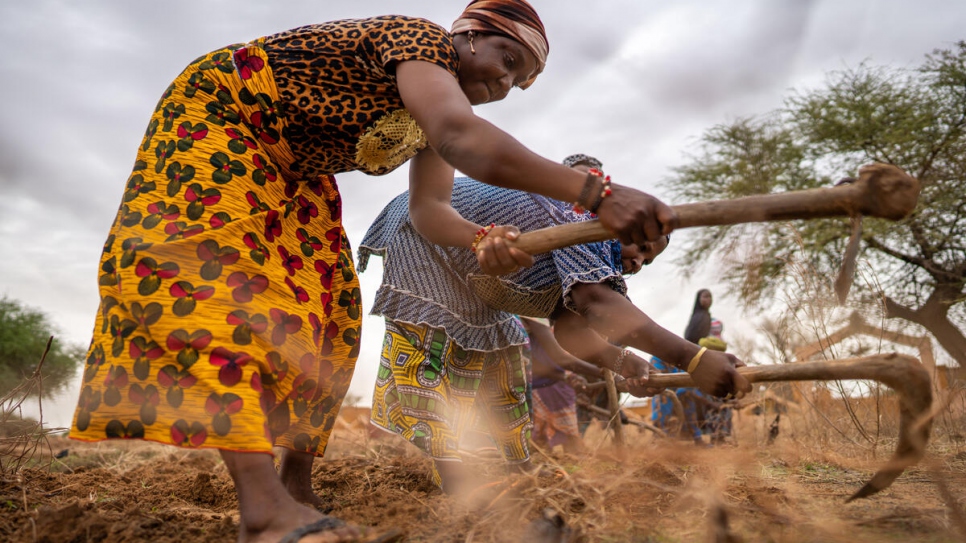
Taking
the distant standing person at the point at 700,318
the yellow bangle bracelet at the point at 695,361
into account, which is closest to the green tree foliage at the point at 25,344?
the distant standing person at the point at 700,318

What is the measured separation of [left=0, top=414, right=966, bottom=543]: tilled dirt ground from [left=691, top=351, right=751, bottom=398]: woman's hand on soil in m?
0.21

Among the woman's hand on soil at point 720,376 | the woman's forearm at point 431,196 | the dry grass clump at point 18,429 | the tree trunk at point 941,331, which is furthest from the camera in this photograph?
the tree trunk at point 941,331

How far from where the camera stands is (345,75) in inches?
77.5

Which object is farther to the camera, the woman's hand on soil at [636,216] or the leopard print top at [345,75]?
the leopard print top at [345,75]

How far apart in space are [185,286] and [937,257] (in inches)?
547

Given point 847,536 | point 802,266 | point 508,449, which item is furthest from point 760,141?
point 847,536

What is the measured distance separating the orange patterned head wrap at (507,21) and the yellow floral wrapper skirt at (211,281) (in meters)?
0.69

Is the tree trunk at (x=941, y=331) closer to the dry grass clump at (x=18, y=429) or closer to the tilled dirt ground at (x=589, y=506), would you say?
the tilled dirt ground at (x=589, y=506)

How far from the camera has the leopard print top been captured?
1920mm

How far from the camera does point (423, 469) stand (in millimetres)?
3412

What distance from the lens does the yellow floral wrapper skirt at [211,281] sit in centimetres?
167

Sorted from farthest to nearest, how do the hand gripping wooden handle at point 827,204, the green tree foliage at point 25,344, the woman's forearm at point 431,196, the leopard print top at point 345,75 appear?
1. the green tree foliage at point 25,344
2. the woman's forearm at point 431,196
3. the leopard print top at point 345,75
4. the hand gripping wooden handle at point 827,204

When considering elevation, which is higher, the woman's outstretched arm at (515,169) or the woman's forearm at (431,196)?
the woman's forearm at (431,196)

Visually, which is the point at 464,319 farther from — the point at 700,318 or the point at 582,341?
the point at 700,318
